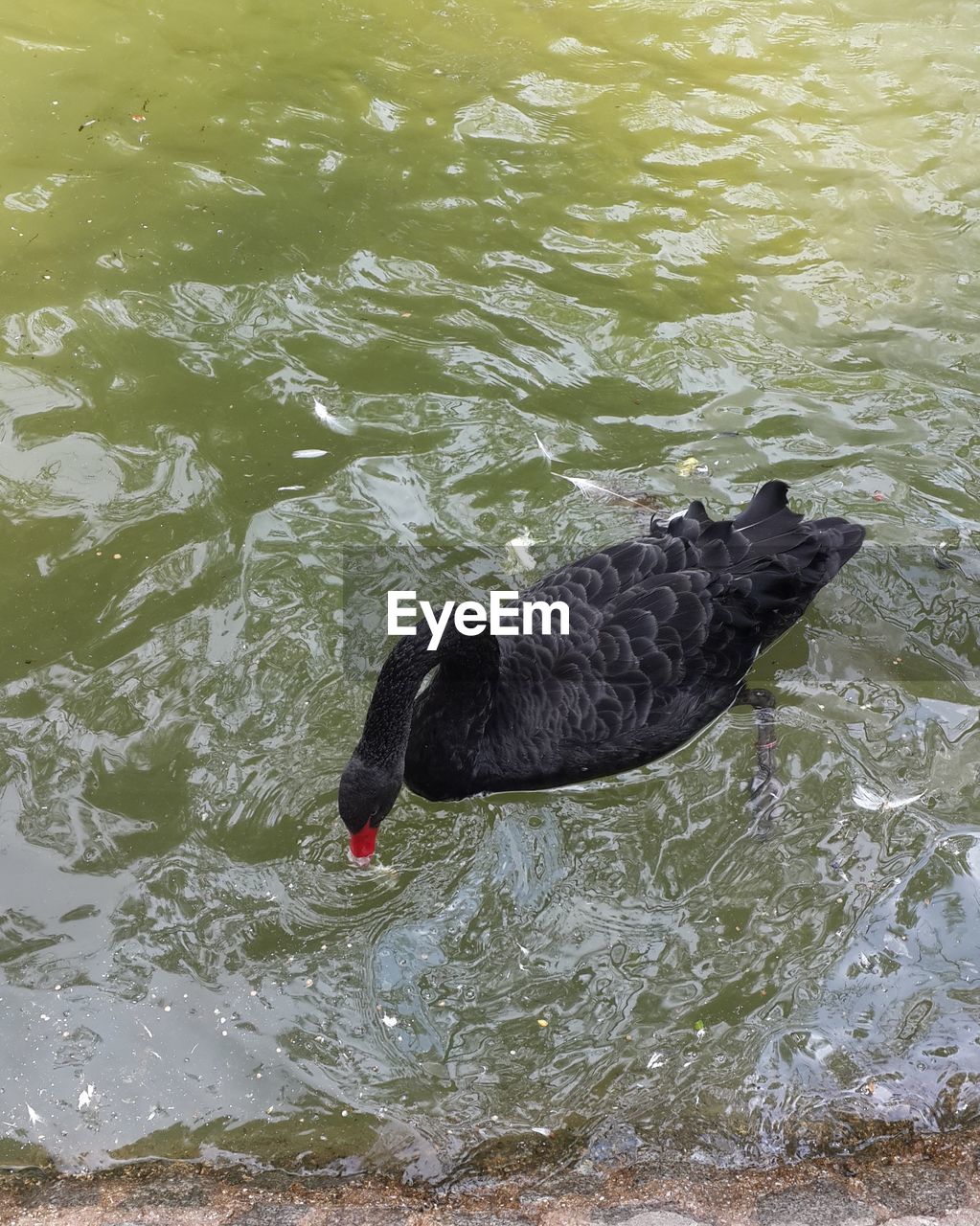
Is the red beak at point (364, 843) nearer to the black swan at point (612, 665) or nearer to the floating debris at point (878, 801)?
the black swan at point (612, 665)

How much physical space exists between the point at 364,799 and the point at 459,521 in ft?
5.99

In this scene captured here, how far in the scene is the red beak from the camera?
360 centimetres

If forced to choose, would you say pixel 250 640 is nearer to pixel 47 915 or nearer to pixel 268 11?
pixel 47 915

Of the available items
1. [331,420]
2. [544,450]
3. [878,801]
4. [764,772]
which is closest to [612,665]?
[764,772]

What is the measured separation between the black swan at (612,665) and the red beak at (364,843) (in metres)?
0.28

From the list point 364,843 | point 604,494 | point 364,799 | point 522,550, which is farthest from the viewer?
point 604,494

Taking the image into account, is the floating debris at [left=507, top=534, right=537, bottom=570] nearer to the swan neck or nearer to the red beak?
the swan neck

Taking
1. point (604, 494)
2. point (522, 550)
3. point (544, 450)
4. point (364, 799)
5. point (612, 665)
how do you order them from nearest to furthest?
point (364, 799)
point (612, 665)
point (522, 550)
point (604, 494)
point (544, 450)

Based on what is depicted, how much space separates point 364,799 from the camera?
350 centimetres

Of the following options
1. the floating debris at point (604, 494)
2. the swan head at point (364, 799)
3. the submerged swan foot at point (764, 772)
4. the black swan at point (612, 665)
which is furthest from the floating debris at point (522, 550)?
the swan head at point (364, 799)

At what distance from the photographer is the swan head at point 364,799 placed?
3.49m

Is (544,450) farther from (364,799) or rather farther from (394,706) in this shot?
(364,799)

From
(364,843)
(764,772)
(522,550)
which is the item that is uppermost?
(522,550)

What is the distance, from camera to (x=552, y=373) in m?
5.52
